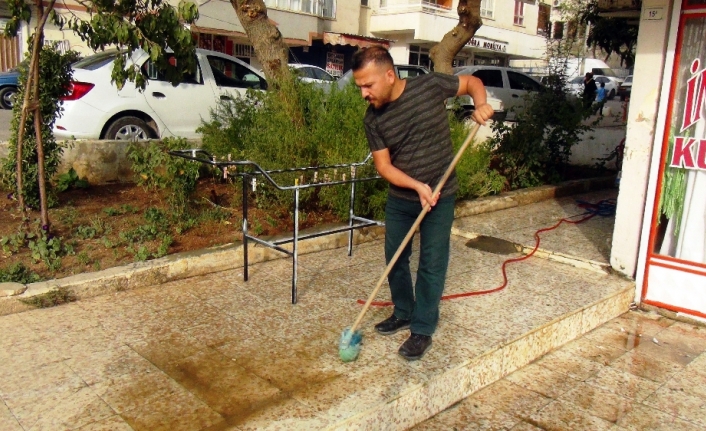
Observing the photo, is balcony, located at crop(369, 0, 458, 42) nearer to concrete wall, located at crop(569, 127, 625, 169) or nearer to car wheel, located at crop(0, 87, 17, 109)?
car wheel, located at crop(0, 87, 17, 109)

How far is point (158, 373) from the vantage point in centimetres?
346

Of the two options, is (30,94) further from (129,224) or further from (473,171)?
(473,171)

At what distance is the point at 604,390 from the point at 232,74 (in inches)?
295

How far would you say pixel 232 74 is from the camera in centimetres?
963

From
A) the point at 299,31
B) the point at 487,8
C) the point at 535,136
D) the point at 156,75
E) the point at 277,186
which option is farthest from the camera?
the point at 487,8

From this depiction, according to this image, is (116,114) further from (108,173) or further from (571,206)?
(571,206)

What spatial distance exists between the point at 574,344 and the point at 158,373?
9.51ft

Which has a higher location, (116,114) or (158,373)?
(116,114)

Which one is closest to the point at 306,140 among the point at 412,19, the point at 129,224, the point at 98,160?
the point at 129,224

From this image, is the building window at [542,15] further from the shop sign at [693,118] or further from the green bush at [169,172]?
the green bush at [169,172]

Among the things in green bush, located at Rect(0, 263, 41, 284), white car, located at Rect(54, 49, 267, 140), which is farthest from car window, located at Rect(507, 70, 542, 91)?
green bush, located at Rect(0, 263, 41, 284)

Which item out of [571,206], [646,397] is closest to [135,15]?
[646,397]

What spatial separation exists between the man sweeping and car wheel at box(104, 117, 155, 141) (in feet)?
17.3

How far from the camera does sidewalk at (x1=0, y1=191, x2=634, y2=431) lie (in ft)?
10.2
